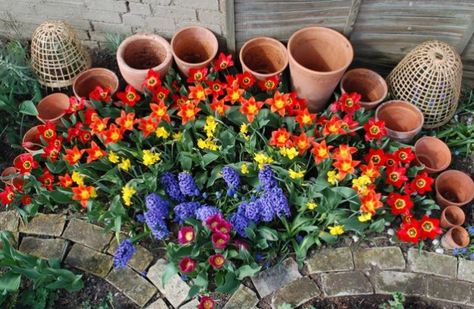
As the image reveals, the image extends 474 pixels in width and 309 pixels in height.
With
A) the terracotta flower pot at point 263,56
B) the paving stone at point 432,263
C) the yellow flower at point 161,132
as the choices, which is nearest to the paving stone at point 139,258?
the yellow flower at point 161,132

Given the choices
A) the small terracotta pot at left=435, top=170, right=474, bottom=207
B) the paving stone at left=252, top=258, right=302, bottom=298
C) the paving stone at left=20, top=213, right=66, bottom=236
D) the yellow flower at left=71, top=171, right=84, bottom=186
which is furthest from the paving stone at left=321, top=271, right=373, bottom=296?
the paving stone at left=20, top=213, right=66, bottom=236

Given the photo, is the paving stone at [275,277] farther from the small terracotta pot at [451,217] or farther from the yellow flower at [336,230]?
the small terracotta pot at [451,217]

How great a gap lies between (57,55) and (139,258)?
142 cm

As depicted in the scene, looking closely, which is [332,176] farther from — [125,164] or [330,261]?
[125,164]

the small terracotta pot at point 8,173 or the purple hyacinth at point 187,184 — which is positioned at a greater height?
the purple hyacinth at point 187,184

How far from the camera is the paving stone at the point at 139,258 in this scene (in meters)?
2.74

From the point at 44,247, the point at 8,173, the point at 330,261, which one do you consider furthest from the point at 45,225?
the point at 330,261

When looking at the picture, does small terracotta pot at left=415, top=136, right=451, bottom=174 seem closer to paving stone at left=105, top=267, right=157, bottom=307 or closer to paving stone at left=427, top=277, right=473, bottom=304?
paving stone at left=427, top=277, right=473, bottom=304

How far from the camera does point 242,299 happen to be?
263 cm

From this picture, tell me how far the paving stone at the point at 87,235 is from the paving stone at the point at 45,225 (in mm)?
54

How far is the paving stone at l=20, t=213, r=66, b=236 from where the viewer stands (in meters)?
2.87

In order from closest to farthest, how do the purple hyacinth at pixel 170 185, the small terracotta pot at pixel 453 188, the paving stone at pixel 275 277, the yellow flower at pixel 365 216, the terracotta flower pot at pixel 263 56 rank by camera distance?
the yellow flower at pixel 365 216 → the paving stone at pixel 275 277 → the purple hyacinth at pixel 170 185 → the small terracotta pot at pixel 453 188 → the terracotta flower pot at pixel 263 56

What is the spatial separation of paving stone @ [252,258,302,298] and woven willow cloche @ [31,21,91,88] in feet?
5.90

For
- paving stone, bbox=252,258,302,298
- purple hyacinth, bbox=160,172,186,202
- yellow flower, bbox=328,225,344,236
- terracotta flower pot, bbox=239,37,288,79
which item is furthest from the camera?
terracotta flower pot, bbox=239,37,288,79
